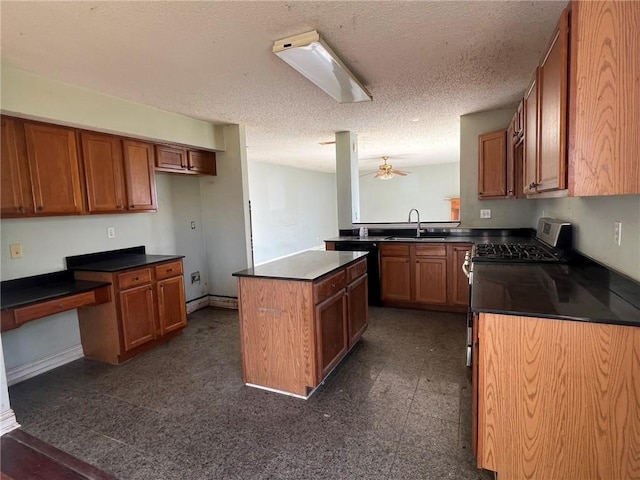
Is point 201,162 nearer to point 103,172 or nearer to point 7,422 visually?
point 103,172

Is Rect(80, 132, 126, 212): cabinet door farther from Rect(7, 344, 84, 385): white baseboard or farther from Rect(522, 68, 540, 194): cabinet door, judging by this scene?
Rect(522, 68, 540, 194): cabinet door

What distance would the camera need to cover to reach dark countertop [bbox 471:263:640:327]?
1298mm

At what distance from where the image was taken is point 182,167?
12.6ft

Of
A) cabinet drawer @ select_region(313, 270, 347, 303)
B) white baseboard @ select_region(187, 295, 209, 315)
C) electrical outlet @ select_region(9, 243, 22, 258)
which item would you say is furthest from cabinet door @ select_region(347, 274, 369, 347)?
electrical outlet @ select_region(9, 243, 22, 258)

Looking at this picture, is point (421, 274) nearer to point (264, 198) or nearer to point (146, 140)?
point (146, 140)

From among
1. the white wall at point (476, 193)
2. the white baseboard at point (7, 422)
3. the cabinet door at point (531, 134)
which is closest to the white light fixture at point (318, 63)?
the cabinet door at point (531, 134)

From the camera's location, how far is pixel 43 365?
2.83 metres

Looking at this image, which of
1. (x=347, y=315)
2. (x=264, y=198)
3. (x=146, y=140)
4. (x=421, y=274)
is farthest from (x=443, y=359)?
(x=264, y=198)

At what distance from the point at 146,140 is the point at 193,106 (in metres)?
0.61

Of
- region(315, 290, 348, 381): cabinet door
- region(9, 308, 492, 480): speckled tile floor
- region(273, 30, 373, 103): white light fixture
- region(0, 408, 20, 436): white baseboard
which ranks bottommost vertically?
region(9, 308, 492, 480): speckled tile floor

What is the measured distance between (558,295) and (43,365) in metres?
3.75

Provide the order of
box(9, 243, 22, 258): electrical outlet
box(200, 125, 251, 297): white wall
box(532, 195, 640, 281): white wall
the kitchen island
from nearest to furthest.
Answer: box(532, 195, 640, 281): white wall
the kitchen island
box(9, 243, 22, 258): electrical outlet
box(200, 125, 251, 297): white wall

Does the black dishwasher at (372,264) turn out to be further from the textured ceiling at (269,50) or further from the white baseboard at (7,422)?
the white baseboard at (7,422)

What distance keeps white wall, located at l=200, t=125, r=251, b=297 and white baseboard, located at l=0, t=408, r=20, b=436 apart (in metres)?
2.47
